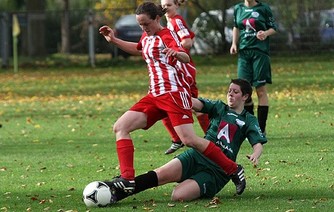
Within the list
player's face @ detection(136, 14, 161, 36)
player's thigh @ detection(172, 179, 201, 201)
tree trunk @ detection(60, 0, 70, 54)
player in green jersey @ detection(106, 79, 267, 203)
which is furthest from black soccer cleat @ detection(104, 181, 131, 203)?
tree trunk @ detection(60, 0, 70, 54)

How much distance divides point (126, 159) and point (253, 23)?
17.8 feet

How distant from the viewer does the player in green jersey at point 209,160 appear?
9820 millimetres

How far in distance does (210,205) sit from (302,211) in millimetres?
873

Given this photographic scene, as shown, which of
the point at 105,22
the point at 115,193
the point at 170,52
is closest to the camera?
the point at 115,193

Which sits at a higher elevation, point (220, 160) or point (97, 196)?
point (220, 160)

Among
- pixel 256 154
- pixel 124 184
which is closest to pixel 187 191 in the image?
pixel 124 184

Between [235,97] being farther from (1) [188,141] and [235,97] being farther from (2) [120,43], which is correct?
(2) [120,43]

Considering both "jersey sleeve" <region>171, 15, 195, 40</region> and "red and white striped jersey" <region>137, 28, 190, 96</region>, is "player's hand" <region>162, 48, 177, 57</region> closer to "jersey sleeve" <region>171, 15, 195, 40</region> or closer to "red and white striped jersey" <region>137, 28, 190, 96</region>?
"red and white striped jersey" <region>137, 28, 190, 96</region>

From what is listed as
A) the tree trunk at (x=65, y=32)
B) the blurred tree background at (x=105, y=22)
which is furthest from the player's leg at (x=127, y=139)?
the tree trunk at (x=65, y=32)

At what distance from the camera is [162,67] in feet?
33.6

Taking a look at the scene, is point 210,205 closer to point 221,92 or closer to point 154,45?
point 154,45

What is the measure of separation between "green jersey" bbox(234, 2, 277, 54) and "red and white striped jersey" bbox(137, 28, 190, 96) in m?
4.78

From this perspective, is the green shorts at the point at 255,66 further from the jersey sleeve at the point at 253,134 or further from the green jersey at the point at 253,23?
the jersey sleeve at the point at 253,134

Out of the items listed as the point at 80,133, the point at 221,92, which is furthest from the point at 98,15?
the point at 80,133
